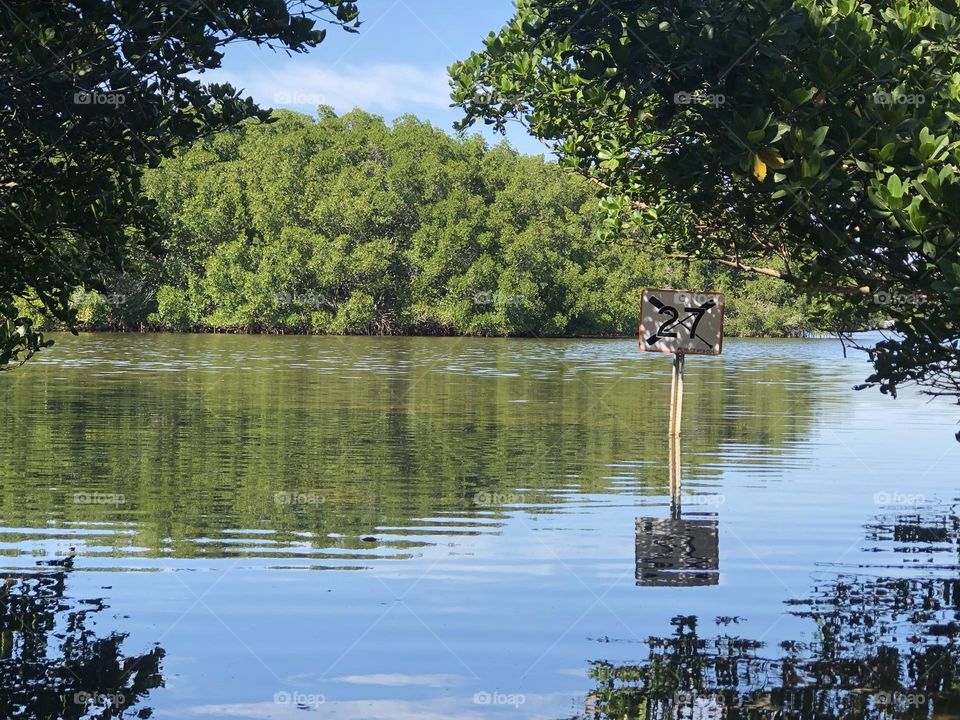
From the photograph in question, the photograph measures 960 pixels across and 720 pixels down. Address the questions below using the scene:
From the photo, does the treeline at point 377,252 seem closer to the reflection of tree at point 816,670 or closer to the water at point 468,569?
the water at point 468,569

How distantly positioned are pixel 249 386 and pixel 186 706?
97.5ft

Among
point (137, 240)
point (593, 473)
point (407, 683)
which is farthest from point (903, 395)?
point (407, 683)

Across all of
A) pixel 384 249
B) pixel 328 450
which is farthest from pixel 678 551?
pixel 384 249

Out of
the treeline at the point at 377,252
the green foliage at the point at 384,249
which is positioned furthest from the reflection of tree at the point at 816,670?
the treeline at the point at 377,252

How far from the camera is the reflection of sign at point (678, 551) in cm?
1148

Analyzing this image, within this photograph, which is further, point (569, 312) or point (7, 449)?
point (569, 312)

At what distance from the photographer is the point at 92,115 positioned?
10820mm

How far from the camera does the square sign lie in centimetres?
2208

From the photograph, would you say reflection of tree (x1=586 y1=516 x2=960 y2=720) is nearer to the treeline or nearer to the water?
the water

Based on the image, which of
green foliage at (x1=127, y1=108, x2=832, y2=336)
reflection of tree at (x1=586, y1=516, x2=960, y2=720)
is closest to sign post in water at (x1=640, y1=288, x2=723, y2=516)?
reflection of tree at (x1=586, y1=516, x2=960, y2=720)

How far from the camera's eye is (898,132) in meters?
9.63

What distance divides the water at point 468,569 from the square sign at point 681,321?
72.9 inches

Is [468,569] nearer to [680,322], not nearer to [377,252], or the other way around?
[680,322]

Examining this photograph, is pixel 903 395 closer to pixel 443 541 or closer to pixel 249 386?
pixel 249 386
